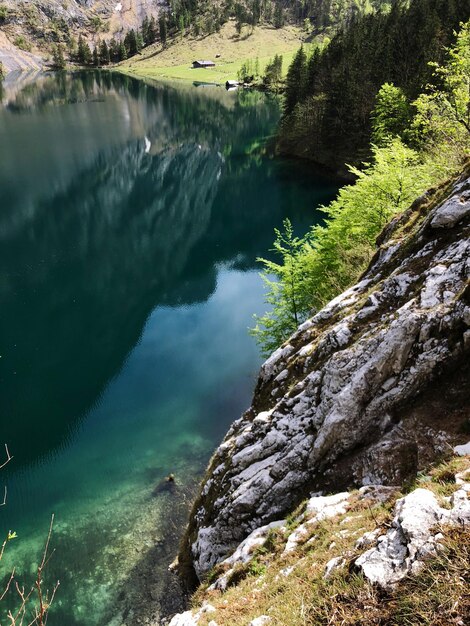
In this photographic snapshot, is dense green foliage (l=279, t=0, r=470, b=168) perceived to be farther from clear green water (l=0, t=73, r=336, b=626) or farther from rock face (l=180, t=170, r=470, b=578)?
rock face (l=180, t=170, r=470, b=578)

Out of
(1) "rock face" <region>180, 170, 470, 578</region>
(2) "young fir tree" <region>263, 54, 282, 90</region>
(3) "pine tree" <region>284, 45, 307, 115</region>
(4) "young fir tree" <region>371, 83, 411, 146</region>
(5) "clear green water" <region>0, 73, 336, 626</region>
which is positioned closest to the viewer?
(1) "rock face" <region>180, 170, 470, 578</region>

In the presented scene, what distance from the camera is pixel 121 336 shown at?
37.2 metres

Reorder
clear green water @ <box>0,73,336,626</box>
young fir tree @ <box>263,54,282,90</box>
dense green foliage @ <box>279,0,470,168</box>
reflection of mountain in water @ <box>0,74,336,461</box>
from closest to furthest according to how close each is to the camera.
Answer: clear green water @ <box>0,73,336,626</box>
reflection of mountain in water @ <box>0,74,336,461</box>
dense green foliage @ <box>279,0,470,168</box>
young fir tree @ <box>263,54,282,90</box>

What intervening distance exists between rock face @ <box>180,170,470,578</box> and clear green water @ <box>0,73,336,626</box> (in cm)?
760

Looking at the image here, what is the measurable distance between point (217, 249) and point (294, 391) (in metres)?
42.5

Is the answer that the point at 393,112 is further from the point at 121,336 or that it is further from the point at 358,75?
the point at 121,336

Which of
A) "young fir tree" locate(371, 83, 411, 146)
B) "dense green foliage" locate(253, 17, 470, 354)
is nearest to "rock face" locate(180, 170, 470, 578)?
"dense green foliage" locate(253, 17, 470, 354)

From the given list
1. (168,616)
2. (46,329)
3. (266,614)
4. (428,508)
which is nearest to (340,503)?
(266,614)

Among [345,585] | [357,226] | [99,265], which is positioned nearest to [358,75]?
[99,265]

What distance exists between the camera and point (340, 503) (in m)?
9.19

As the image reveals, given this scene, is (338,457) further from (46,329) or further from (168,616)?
(46,329)

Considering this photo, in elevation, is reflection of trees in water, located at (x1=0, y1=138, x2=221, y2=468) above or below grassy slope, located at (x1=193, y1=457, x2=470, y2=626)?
below

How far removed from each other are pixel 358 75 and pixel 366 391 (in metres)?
73.8

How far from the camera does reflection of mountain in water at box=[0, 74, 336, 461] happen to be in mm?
32219
